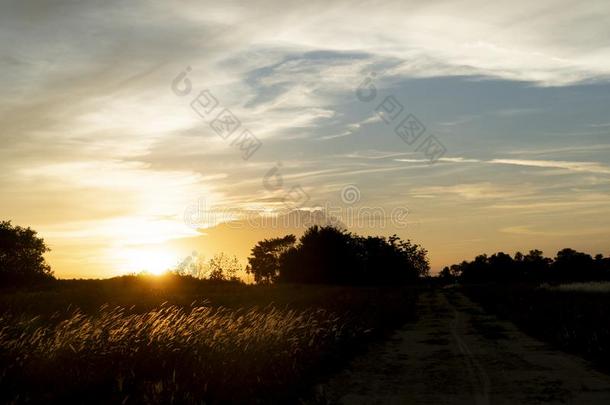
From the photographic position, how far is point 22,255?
3494 inches

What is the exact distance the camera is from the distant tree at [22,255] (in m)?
84.3

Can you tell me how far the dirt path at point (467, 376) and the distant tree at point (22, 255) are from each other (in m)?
77.2

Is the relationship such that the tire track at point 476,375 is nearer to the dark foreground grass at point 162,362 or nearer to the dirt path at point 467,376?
the dirt path at point 467,376

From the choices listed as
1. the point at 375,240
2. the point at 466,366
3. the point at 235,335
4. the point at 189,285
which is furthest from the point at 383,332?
the point at 375,240

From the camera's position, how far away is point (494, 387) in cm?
1164

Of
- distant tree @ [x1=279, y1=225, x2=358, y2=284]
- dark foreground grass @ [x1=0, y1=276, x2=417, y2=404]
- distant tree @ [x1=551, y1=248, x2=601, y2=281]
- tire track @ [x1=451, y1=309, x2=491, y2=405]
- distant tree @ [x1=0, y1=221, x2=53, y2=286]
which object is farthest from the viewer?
distant tree @ [x1=551, y1=248, x2=601, y2=281]

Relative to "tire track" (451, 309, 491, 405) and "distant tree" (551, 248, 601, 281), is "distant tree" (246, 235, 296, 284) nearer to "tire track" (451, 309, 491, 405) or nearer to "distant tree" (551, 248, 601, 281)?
"distant tree" (551, 248, 601, 281)

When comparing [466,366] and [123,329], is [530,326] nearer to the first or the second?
[466,366]

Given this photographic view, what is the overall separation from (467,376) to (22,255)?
88722mm

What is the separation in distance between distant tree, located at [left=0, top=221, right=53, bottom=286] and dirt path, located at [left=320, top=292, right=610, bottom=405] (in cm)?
7718

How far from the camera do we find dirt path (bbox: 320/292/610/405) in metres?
10.7

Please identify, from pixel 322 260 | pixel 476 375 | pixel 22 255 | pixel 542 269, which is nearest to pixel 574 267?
pixel 542 269

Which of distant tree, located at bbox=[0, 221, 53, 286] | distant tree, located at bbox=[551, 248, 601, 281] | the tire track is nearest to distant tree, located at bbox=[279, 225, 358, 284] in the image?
distant tree, located at bbox=[0, 221, 53, 286]

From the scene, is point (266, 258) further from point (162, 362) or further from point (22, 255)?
point (162, 362)
